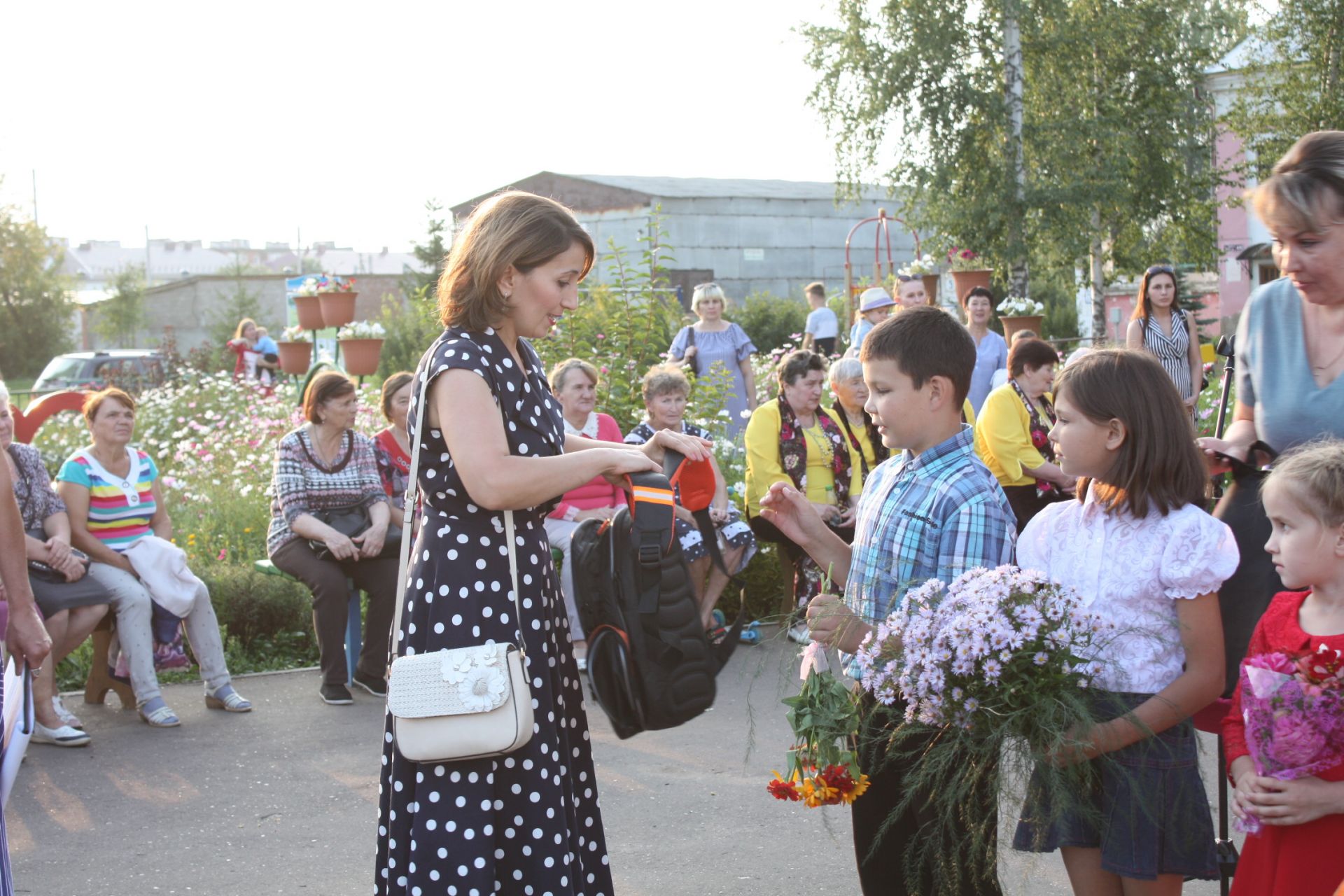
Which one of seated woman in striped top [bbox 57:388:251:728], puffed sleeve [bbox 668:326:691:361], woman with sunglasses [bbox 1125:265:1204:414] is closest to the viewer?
seated woman in striped top [bbox 57:388:251:728]

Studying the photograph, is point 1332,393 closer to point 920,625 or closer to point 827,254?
point 920,625

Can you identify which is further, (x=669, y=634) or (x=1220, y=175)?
(x=1220, y=175)

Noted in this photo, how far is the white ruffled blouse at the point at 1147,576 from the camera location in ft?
8.67

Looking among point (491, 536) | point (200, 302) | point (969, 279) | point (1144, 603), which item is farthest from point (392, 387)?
point (200, 302)

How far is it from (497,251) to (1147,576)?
160 centimetres

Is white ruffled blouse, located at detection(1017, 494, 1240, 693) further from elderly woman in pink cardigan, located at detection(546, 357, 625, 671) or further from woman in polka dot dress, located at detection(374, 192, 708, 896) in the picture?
elderly woman in pink cardigan, located at detection(546, 357, 625, 671)

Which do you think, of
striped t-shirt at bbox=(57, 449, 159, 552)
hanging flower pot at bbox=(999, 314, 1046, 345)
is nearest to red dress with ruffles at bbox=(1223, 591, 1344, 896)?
striped t-shirt at bbox=(57, 449, 159, 552)

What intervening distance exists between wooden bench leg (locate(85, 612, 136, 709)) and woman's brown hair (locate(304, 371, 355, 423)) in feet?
4.97

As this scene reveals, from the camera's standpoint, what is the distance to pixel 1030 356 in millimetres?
7535

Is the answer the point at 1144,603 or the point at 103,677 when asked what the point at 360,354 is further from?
the point at 1144,603

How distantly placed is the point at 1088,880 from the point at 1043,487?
5.12 m

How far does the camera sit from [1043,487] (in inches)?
303

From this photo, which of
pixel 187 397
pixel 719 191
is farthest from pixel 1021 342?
pixel 719 191

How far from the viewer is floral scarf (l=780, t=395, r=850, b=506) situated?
25.5 ft
